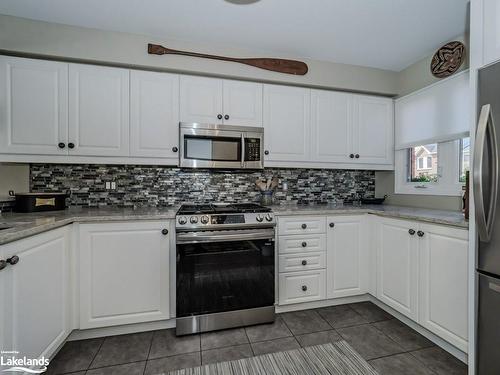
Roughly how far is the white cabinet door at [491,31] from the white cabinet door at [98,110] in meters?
2.44

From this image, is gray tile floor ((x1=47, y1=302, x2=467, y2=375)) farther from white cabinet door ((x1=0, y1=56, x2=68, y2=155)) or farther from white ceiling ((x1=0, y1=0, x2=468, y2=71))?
white ceiling ((x1=0, y1=0, x2=468, y2=71))

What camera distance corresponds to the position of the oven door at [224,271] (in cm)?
187

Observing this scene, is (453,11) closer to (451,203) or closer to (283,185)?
(451,203)

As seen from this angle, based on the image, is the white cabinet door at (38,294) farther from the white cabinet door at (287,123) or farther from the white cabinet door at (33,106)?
the white cabinet door at (287,123)

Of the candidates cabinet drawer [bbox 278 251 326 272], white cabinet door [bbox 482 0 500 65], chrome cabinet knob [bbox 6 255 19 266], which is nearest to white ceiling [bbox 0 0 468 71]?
white cabinet door [bbox 482 0 500 65]

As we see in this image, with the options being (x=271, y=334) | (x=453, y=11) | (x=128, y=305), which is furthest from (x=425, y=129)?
(x=128, y=305)

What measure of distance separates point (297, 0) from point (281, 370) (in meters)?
2.44

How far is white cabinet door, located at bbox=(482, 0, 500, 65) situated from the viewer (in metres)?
1.26

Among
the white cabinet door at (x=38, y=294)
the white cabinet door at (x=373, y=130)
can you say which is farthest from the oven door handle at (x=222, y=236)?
the white cabinet door at (x=373, y=130)

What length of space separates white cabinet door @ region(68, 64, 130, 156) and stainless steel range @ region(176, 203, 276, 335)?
2.95 feet

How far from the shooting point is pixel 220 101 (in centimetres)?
232

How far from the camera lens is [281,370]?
153 centimetres
